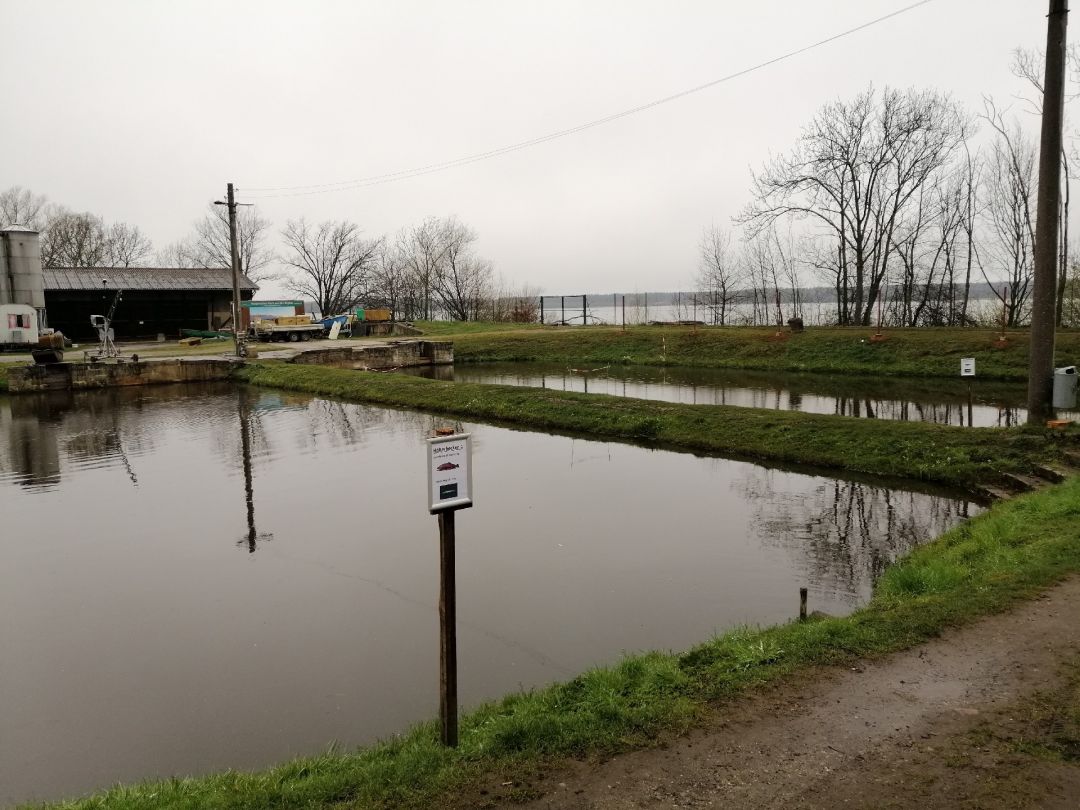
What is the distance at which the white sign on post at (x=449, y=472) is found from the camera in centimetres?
402

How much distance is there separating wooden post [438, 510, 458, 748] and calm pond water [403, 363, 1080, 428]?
Result: 12.8m

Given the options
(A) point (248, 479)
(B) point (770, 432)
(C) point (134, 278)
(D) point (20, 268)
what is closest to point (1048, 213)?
(B) point (770, 432)

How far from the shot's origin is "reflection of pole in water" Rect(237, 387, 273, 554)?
28.8ft

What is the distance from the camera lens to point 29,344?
107ft

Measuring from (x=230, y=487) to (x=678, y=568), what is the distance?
7.19m

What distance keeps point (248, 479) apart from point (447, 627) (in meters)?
8.80

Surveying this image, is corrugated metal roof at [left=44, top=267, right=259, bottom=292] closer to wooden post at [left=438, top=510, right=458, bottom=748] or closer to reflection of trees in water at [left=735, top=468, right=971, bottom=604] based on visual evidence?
reflection of trees in water at [left=735, top=468, right=971, bottom=604]

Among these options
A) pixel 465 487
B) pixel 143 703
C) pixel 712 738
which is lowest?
pixel 143 703

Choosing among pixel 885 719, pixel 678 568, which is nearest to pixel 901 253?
pixel 678 568

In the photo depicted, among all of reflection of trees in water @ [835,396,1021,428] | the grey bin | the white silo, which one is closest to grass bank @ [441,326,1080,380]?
reflection of trees in water @ [835,396,1021,428]

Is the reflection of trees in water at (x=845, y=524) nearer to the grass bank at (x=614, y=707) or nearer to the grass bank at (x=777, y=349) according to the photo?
the grass bank at (x=614, y=707)

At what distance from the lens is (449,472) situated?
4.12 m

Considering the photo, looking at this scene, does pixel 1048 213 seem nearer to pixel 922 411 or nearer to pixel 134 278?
pixel 922 411

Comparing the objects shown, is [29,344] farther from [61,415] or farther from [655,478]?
[655,478]
